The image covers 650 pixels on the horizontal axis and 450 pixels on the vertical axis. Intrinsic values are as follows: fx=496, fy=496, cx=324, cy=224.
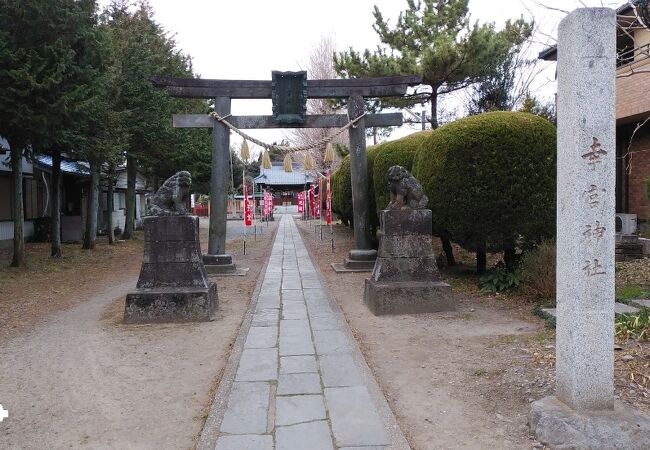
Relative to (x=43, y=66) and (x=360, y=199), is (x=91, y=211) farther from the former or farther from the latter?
(x=360, y=199)

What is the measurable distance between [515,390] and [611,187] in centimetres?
184

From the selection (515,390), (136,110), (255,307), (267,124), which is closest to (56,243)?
(136,110)

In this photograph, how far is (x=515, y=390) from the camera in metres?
4.17

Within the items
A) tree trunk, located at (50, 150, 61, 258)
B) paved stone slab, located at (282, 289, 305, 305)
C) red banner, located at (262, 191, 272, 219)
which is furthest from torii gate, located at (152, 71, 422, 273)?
red banner, located at (262, 191, 272, 219)

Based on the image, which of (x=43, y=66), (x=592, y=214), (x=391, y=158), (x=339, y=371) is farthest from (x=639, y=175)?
(x=43, y=66)

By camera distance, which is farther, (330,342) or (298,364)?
(330,342)

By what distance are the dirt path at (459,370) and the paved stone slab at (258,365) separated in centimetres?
100

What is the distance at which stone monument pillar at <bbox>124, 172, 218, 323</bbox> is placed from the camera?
6871 millimetres

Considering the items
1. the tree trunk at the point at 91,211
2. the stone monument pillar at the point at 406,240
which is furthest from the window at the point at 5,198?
the stone monument pillar at the point at 406,240

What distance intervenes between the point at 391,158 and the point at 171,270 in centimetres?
664

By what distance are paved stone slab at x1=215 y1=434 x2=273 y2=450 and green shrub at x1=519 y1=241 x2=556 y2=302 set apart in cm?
546

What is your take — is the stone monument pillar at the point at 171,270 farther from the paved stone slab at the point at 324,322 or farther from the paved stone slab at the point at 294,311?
the paved stone slab at the point at 324,322

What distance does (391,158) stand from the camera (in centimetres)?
1200

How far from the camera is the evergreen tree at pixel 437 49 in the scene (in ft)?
50.6
